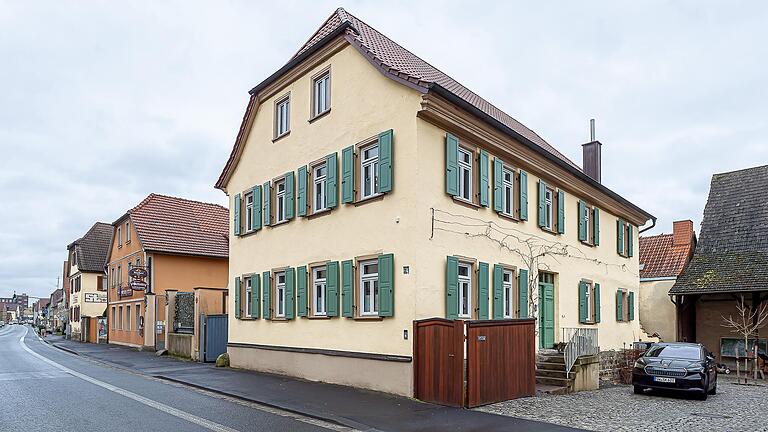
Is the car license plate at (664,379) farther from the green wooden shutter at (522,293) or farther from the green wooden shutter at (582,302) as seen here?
the green wooden shutter at (582,302)

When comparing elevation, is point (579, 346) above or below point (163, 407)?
above

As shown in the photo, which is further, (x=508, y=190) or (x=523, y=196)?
(x=523, y=196)

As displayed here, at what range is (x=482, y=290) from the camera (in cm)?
1616

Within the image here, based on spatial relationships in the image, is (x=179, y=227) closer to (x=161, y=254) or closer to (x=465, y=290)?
(x=161, y=254)

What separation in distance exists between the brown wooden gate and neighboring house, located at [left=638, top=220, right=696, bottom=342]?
1827 centimetres

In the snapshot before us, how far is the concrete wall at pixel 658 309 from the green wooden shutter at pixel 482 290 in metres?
18.2

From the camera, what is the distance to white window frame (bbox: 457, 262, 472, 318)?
15659mm

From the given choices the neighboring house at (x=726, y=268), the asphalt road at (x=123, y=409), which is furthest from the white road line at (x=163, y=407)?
the neighboring house at (x=726, y=268)

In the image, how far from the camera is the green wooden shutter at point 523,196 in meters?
18.4

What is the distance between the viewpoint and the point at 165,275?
1325 inches

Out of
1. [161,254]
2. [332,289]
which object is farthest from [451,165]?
[161,254]

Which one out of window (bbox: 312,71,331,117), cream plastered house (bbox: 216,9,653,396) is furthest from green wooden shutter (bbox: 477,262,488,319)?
window (bbox: 312,71,331,117)

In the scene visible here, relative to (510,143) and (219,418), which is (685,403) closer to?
(510,143)

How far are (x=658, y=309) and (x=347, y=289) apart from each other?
21122 mm
